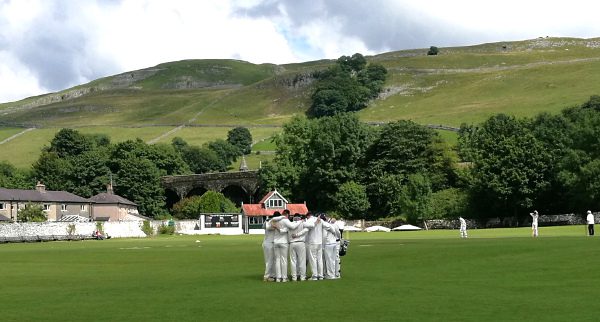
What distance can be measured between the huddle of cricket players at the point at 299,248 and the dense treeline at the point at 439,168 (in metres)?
75.7

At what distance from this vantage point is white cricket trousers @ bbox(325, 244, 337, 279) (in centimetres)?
2934

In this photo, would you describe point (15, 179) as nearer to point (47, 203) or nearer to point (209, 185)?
point (47, 203)

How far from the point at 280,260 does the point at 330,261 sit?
76.0 inches

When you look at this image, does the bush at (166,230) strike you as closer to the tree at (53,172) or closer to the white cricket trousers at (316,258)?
the tree at (53,172)

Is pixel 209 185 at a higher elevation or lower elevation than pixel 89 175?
lower

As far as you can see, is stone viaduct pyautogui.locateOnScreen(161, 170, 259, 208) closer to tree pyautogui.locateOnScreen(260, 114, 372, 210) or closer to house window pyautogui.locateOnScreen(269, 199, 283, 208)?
tree pyautogui.locateOnScreen(260, 114, 372, 210)

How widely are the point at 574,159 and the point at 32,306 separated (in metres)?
89.4

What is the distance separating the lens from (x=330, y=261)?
29.5 metres

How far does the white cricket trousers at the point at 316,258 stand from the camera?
29.2 meters

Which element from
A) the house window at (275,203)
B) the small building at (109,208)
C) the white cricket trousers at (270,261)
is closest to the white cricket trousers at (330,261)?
the white cricket trousers at (270,261)

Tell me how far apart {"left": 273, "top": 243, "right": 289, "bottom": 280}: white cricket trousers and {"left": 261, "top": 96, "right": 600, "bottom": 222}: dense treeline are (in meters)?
77.1

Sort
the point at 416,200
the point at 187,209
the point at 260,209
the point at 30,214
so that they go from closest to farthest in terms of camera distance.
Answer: the point at 416,200
the point at 30,214
the point at 260,209
the point at 187,209

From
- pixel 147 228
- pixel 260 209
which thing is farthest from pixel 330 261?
pixel 260 209

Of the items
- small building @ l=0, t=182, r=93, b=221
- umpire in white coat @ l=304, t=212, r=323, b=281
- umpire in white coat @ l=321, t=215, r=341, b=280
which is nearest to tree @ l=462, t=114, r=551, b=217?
small building @ l=0, t=182, r=93, b=221
